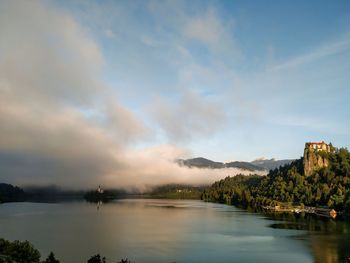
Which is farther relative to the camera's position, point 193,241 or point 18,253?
point 193,241

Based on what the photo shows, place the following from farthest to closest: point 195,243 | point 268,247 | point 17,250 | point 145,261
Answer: point 195,243
point 268,247
point 145,261
point 17,250

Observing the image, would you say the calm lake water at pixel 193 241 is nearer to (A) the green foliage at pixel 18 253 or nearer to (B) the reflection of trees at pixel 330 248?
(B) the reflection of trees at pixel 330 248

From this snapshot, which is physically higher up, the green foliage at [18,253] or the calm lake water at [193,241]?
the green foliage at [18,253]

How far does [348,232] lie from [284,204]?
8582cm

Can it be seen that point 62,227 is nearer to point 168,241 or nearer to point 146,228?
point 146,228

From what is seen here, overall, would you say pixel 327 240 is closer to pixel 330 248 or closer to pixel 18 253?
pixel 330 248

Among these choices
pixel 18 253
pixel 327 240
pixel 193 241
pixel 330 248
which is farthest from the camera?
pixel 193 241

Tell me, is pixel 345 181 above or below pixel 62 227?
above

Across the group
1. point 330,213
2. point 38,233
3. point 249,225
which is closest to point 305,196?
point 330,213

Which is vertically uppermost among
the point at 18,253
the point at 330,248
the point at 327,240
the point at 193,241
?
the point at 18,253

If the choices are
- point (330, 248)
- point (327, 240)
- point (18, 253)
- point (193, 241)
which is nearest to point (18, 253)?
point (18, 253)

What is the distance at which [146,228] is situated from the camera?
106 meters

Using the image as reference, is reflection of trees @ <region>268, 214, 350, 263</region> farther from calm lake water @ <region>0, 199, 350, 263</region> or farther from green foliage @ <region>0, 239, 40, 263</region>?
green foliage @ <region>0, 239, 40, 263</region>

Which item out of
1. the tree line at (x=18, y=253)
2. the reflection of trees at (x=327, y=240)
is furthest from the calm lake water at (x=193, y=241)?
the tree line at (x=18, y=253)
